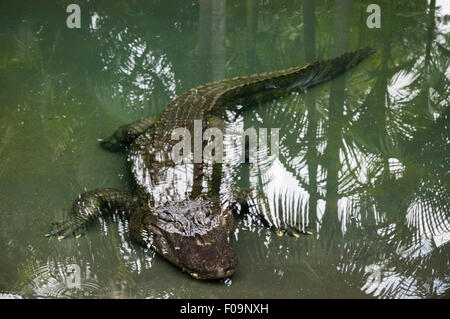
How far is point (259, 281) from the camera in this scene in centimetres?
311

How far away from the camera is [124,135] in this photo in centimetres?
477

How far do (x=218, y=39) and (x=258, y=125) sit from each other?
231 centimetres

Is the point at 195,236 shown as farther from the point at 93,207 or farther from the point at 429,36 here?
the point at 429,36

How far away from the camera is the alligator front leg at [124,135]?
468cm

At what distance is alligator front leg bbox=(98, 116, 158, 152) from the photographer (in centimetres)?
468

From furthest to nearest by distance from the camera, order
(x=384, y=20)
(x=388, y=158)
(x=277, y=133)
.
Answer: (x=384, y=20) → (x=277, y=133) → (x=388, y=158)

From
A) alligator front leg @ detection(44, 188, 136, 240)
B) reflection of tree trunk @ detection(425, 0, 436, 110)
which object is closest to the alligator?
alligator front leg @ detection(44, 188, 136, 240)

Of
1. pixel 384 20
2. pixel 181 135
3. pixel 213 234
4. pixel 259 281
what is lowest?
pixel 259 281

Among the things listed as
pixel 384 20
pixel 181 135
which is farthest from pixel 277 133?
pixel 384 20

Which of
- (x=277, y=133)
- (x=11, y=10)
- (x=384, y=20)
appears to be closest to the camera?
(x=277, y=133)

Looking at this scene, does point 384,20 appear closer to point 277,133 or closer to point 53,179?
point 277,133

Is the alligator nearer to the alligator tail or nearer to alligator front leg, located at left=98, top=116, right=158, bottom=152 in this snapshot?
alligator front leg, located at left=98, top=116, right=158, bottom=152

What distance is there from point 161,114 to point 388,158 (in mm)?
2472

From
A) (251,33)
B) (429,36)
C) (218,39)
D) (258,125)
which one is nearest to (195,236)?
(258,125)
